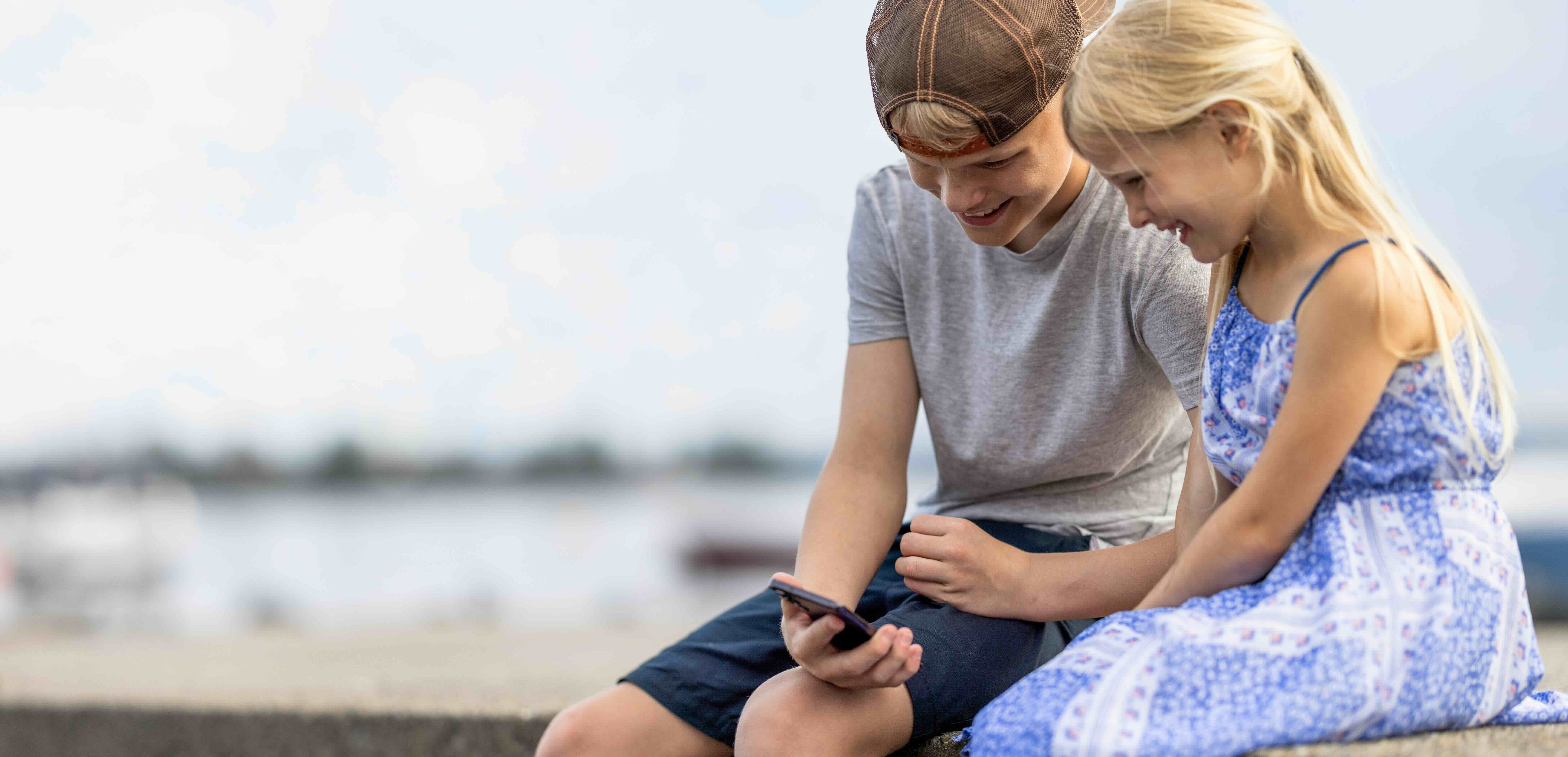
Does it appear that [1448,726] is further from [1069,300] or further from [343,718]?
[343,718]

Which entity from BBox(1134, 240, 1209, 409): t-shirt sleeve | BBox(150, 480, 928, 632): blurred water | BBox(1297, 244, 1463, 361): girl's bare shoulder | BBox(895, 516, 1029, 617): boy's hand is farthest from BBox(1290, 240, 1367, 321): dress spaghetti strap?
BBox(150, 480, 928, 632): blurred water

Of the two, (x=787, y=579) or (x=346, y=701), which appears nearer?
(x=787, y=579)

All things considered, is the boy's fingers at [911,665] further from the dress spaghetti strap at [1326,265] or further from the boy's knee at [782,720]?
the dress spaghetti strap at [1326,265]

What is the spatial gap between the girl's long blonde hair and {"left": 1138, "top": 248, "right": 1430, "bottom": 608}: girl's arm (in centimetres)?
6

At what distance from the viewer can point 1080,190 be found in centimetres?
165

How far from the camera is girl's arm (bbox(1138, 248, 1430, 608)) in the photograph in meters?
1.13

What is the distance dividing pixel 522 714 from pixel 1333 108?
181 cm

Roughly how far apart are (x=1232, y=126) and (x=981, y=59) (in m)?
0.36

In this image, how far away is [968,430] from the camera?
5.88 feet

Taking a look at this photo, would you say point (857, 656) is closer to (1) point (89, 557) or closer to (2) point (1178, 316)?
(2) point (1178, 316)

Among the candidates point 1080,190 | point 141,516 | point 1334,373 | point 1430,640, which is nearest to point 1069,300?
point 1080,190

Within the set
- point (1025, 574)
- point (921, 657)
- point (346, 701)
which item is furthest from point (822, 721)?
point (346, 701)

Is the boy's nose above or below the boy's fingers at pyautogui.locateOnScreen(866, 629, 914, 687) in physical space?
above

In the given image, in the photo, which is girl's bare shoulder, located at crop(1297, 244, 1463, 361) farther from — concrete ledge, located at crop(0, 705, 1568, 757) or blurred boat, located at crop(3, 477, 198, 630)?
blurred boat, located at crop(3, 477, 198, 630)
